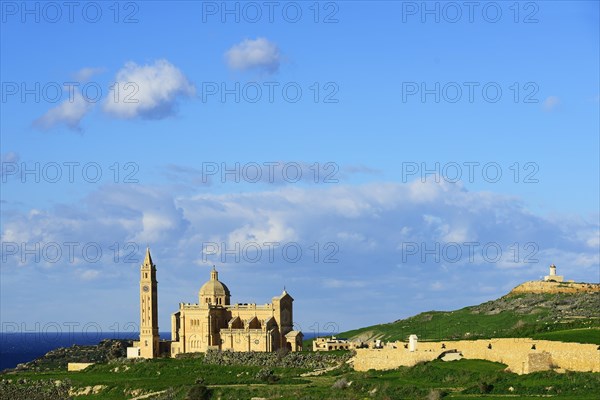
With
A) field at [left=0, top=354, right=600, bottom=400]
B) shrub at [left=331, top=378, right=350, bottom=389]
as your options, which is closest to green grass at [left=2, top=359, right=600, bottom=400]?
field at [left=0, top=354, right=600, bottom=400]

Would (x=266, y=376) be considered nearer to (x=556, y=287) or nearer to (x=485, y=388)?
(x=485, y=388)

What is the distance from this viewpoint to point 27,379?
10750cm

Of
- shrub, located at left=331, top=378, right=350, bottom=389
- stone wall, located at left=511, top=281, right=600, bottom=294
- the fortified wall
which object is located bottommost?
shrub, located at left=331, top=378, right=350, bottom=389

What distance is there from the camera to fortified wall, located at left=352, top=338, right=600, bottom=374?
6969cm

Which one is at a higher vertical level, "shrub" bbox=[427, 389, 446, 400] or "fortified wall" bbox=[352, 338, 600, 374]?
"fortified wall" bbox=[352, 338, 600, 374]

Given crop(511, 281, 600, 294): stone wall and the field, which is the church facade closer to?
the field

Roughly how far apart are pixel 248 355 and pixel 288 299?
999cm

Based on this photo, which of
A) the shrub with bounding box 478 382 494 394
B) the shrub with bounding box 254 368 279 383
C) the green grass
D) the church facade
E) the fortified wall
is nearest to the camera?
the green grass

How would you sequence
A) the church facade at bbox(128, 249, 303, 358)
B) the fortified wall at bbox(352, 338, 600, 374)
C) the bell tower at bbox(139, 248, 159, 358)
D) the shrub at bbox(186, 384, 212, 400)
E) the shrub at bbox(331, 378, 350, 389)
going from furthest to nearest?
the bell tower at bbox(139, 248, 159, 358) < the church facade at bbox(128, 249, 303, 358) < the shrub at bbox(186, 384, 212, 400) < the shrub at bbox(331, 378, 350, 389) < the fortified wall at bbox(352, 338, 600, 374)

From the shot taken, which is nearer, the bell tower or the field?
the field

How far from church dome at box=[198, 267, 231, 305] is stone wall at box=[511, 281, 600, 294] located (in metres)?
38.6

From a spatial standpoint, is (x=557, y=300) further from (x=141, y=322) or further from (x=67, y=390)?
(x=67, y=390)

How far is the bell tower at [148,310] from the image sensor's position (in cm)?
11444

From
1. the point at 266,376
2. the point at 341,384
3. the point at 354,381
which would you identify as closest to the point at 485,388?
the point at 354,381
